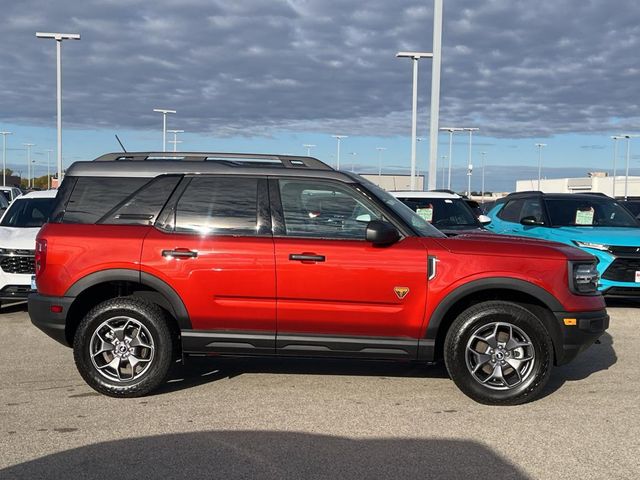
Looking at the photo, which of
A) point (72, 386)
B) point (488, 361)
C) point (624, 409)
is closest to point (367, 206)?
point (488, 361)

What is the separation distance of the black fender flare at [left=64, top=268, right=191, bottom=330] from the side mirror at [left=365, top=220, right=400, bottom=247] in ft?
5.26

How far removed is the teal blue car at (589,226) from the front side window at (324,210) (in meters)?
5.02

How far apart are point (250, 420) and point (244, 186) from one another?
1.87 meters

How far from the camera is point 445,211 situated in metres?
10.9

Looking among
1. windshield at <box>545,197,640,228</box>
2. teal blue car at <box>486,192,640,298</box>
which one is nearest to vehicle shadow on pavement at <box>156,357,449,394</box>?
teal blue car at <box>486,192,640,298</box>

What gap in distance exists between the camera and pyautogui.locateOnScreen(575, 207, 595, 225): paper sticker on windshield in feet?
34.4

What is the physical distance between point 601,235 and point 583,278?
14.8 ft

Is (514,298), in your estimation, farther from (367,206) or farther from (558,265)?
(367,206)

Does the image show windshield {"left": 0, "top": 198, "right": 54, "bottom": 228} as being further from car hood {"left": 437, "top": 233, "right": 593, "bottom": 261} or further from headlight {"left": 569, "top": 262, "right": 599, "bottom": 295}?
headlight {"left": 569, "top": 262, "right": 599, "bottom": 295}

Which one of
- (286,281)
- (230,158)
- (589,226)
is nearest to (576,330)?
(286,281)

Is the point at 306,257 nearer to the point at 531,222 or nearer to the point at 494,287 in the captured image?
the point at 494,287

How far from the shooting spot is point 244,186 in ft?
18.0

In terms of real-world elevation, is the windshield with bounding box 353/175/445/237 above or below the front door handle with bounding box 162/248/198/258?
above

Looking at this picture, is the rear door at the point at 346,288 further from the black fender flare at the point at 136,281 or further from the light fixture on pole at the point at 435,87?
the light fixture on pole at the point at 435,87
